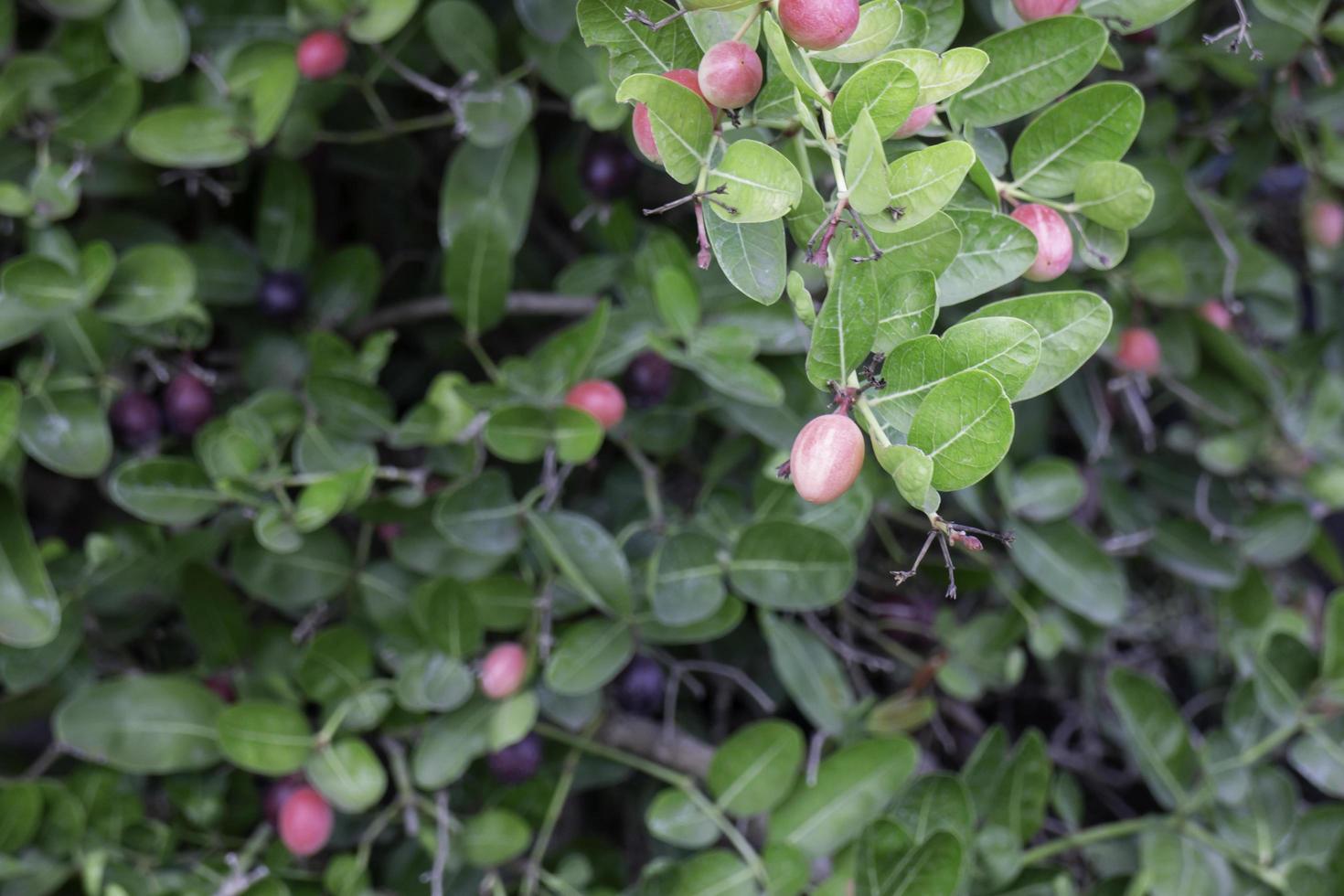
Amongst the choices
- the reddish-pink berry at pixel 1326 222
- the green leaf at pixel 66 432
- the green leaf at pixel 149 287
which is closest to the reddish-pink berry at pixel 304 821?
the green leaf at pixel 66 432

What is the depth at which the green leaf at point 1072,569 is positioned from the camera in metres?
1.20

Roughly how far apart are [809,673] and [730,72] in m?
0.73

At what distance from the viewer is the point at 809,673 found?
112 centimetres

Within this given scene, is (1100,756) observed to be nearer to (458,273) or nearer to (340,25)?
(458,273)

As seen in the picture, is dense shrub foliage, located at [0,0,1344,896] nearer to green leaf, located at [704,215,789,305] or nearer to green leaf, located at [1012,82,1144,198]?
green leaf, located at [1012,82,1144,198]

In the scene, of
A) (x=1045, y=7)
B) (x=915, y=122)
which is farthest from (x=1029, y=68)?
(x=915, y=122)

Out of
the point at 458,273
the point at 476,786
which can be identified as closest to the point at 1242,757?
the point at 476,786

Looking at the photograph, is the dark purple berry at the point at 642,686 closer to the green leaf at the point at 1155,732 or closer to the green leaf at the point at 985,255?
the green leaf at the point at 1155,732

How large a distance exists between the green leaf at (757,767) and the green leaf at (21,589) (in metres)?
0.62

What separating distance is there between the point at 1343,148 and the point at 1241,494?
16.4 inches

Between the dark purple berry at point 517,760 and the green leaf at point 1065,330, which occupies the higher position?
the green leaf at point 1065,330

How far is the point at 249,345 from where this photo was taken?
4.00 ft

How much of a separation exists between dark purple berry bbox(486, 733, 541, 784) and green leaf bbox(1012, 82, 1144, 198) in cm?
69

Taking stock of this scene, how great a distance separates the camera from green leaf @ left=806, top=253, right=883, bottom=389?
54cm
